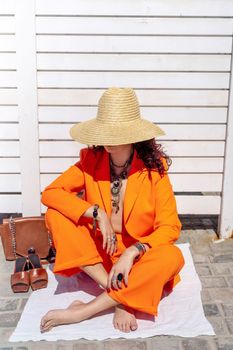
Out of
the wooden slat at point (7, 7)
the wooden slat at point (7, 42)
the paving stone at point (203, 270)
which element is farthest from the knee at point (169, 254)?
the wooden slat at point (7, 7)

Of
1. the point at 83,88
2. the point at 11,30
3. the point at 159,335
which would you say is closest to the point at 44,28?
the point at 11,30

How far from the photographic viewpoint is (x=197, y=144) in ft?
15.4

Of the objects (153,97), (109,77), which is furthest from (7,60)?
(153,97)

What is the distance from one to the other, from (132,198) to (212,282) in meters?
1.03

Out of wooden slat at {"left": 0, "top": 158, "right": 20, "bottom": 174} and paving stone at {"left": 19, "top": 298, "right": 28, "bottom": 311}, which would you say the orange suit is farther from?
wooden slat at {"left": 0, "top": 158, "right": 20, "bottom": 174}

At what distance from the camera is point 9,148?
15.3ft

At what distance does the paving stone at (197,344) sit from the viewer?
318 cm

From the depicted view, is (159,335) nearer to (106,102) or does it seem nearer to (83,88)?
(106,102)

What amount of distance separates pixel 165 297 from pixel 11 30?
99.5 inches

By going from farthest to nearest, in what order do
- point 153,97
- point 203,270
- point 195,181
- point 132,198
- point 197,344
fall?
point 195,181, point 153,97, point 203,270, point 132,198, point 197,344

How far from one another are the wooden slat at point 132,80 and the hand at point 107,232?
1.43m

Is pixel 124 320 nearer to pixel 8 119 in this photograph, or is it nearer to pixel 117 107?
pixel 117 107

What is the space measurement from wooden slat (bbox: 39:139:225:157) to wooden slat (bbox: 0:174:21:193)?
334mm

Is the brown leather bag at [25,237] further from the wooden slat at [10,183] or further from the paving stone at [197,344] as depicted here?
the paving stone at [197,344]
